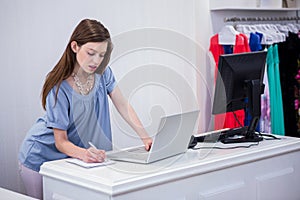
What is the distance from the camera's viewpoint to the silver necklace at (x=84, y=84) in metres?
2.97

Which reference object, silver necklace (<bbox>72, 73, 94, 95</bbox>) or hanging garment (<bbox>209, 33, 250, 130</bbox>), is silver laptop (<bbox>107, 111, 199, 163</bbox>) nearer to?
silver necklace (<bbox>72, 73, 94, 95</bbox>)

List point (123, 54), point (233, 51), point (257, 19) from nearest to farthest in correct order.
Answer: point (123, 54) → point (233, 51) → point (257, 19)

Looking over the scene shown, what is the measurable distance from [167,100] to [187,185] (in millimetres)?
2154

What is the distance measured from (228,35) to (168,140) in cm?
219

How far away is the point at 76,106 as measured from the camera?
2977 millimetres

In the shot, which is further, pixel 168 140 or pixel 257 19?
pixel 257 19

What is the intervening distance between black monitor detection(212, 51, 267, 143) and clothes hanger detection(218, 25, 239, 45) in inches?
54.8

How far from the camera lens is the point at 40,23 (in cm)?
373

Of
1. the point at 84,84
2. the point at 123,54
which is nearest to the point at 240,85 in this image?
the point at 84,84

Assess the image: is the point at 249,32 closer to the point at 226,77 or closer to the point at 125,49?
the point at 125,49

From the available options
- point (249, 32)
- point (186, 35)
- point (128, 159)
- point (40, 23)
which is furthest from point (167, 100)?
point (128, 159)

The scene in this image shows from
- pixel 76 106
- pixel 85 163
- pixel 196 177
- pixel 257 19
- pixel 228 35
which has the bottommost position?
pixel 196 177

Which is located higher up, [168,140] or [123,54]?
[123,54]

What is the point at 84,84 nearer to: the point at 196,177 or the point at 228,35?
the point at 196,177
